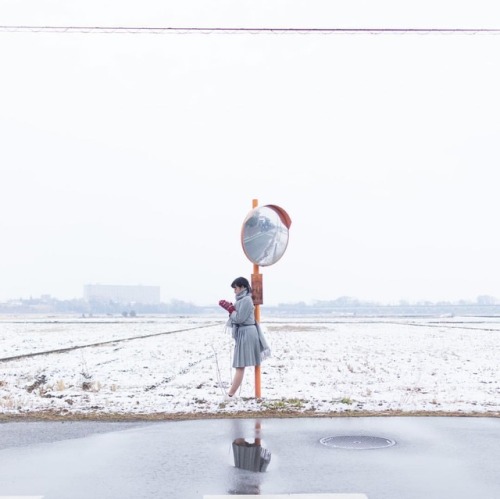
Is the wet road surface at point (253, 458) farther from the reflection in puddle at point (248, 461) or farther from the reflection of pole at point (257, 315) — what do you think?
the reflection of pole at point (257, 315)

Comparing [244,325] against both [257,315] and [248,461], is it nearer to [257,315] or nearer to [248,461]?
[257,315]

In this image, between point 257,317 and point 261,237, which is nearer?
point 261,237

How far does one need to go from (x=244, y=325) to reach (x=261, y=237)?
1.37m

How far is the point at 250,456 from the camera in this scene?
6.48 metres

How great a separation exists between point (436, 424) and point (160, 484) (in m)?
4.00

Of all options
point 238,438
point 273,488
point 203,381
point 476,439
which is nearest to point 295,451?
point 238,438

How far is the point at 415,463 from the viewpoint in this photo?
20.4 ft

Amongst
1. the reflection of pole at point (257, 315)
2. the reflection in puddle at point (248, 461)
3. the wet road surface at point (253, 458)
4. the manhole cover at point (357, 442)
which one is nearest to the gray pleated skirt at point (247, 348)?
the reflection of pole at point (257, 315)

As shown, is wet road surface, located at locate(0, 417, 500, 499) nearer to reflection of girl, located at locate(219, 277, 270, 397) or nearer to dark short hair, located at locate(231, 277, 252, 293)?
reflection of girl, located at locate(219, 277, 270, 397)

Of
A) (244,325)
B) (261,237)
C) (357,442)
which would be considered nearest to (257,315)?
(244,325)

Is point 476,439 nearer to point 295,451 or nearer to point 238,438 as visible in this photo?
point 295,451

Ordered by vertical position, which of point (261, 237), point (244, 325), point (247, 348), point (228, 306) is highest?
point (261, 237)

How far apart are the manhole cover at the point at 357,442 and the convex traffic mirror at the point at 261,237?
3455 mm

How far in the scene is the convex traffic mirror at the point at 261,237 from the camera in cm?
1012
